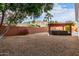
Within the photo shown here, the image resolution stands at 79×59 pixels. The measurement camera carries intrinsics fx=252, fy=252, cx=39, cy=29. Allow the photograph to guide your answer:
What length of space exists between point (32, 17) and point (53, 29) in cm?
17

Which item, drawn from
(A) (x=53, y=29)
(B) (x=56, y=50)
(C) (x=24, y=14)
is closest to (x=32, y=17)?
(C) (x=24, y=14)

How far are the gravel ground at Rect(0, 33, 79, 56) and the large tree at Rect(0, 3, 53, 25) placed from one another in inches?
5.3

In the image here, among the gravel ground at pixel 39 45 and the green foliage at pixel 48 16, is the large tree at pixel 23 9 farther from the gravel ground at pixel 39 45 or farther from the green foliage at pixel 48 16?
the gravel ground at pixel 39 45

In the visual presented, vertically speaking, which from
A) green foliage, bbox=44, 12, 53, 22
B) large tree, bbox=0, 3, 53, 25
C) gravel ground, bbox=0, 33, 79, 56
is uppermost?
large tree, bbox=0, 3, 53, 25

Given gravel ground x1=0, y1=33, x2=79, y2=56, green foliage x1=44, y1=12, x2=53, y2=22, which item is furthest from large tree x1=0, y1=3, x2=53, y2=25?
gravel ground x1=0, y1=33, x2=79, y2=56

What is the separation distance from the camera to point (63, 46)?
1.71 metres

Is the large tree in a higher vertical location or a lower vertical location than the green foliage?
higher

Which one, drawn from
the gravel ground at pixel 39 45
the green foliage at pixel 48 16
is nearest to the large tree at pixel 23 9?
the green foliage at pixel 48 16

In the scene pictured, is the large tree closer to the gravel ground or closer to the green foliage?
the green foliage

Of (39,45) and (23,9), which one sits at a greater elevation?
(23,9)

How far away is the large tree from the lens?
1706 millimetres

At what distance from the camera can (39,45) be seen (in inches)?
67.3

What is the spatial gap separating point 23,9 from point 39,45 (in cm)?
27

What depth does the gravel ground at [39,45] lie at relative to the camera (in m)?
1.70
